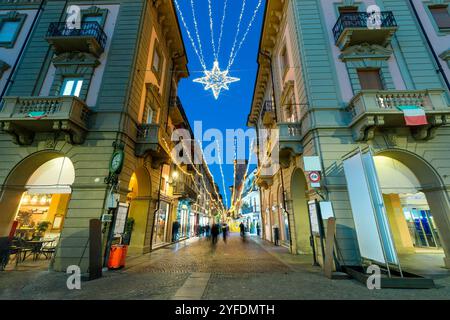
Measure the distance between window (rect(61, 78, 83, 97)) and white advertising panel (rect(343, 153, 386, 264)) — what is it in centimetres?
→ 1325

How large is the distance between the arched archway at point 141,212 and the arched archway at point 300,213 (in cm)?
885

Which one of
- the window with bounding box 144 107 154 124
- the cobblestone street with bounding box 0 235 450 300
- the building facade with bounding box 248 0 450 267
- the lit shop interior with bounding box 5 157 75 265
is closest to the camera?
the cobblestone street with bounding box 0 235 450 300

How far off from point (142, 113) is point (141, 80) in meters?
1.87

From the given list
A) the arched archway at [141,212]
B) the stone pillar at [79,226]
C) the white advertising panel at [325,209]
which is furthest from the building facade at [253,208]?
the stone pillar at [79,226]

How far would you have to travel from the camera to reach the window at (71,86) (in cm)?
1012

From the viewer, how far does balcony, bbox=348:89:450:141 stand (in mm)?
7715

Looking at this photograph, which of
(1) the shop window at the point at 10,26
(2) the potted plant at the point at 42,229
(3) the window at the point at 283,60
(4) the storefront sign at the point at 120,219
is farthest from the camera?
(3) the window at the point at 283,60

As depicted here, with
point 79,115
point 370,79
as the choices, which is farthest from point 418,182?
point 79,115

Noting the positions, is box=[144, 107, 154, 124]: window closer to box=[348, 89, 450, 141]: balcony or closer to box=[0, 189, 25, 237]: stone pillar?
box=[0, 189, 25, 237]: stone pillar

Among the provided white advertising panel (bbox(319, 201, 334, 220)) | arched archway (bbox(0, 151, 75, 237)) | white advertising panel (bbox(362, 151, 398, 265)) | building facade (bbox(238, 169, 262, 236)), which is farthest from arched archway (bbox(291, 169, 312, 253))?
building facade (bbox(238, 169, 262, 236))

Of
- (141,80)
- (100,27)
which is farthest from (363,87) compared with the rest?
(100,27)

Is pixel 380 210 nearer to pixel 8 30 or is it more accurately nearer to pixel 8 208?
pixel 8 208

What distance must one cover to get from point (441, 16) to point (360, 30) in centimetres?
573

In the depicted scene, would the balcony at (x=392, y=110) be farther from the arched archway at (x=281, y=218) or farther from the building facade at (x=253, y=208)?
the building facade at (x=253, y=208)
